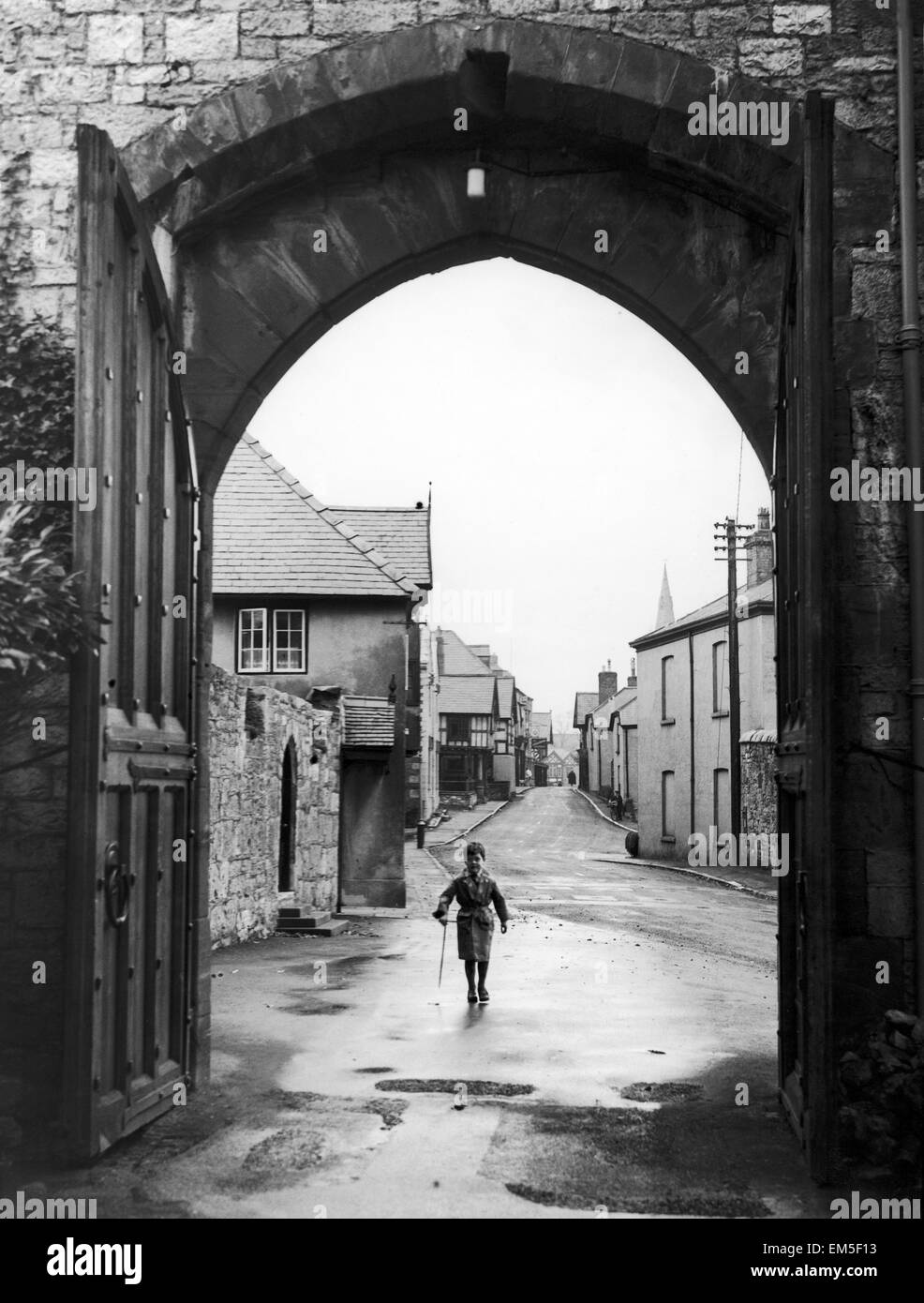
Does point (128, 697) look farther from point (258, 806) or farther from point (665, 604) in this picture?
point (665, 604)

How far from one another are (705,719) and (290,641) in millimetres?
14151

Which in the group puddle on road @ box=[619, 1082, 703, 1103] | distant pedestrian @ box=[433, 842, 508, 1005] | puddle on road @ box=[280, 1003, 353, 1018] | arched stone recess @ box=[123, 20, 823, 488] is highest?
arched stone recess @ box=[123, 20, 823, 488]

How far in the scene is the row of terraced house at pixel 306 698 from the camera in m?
15.4

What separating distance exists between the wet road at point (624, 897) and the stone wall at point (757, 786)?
226cm

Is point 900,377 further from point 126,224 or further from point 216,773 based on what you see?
point 216,773

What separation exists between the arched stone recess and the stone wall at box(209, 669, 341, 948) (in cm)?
674

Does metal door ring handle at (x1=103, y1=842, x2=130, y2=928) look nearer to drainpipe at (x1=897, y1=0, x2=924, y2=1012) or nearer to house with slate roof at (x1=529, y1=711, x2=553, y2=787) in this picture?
drainpipe at (x1=897, y1=0, x2=924, y2=1012)


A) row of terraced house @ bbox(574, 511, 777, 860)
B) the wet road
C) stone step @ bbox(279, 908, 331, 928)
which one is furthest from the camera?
row of terraced house @ bbox(574, 511, 777, 860)

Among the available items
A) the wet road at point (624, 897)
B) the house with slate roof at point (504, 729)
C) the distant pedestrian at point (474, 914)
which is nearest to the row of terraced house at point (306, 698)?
the wet road at point (624, 897)

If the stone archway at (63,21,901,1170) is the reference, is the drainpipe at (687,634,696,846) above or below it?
below

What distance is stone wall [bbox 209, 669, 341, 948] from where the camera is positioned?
1417cm

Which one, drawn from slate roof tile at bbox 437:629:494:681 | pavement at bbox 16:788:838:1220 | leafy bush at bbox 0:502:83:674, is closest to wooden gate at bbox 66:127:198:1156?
leafy bush at bbox 0:502:83:674
